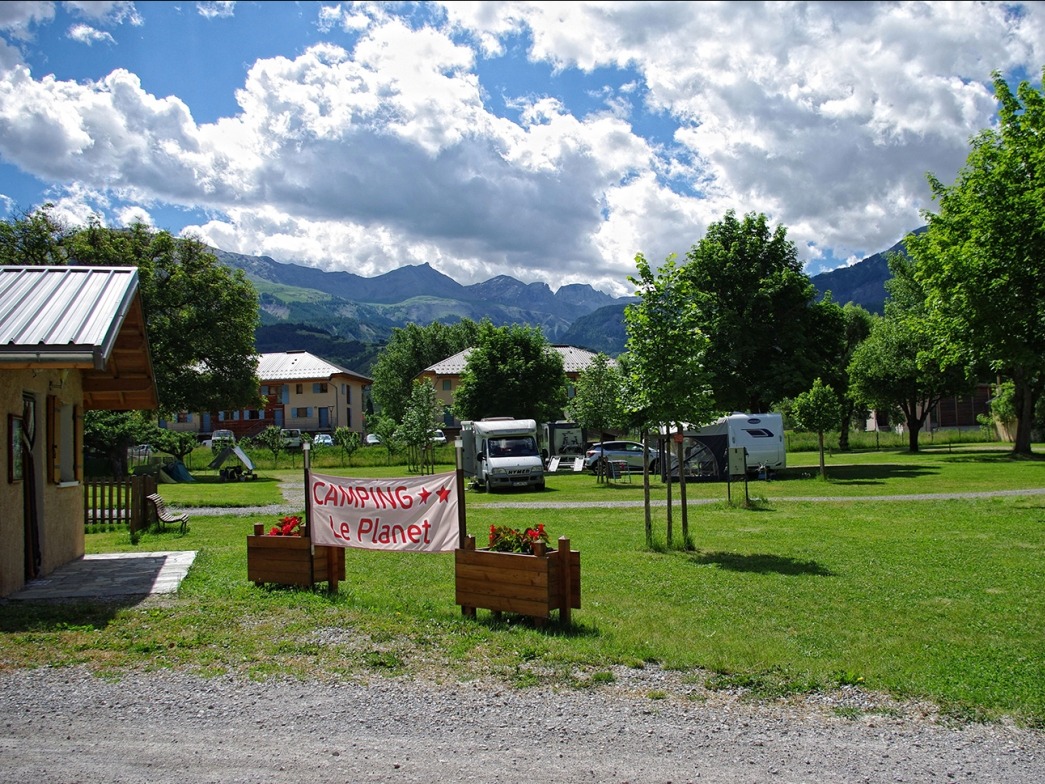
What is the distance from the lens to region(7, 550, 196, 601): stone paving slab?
946 centimetres

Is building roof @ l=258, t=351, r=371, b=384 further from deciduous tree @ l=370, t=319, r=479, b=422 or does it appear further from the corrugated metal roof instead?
the corrugated metal roof

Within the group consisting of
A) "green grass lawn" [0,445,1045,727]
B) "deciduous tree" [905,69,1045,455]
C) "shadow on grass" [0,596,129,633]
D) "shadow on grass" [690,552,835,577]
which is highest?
"deciduous tree" [905,69,1045,455]

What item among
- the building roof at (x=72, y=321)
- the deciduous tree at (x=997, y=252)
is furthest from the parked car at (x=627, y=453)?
the building roof at (x=72, y=321)

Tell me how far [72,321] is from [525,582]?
5.13 m

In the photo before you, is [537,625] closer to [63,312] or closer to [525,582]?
[525,582]

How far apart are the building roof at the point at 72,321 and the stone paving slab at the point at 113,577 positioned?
2.52 m

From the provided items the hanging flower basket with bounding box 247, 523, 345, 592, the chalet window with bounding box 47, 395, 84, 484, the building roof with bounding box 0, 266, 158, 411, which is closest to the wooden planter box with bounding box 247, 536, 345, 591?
the hanging flower basket with bounding box 247, 523, 345, 592

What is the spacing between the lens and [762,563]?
1186cm

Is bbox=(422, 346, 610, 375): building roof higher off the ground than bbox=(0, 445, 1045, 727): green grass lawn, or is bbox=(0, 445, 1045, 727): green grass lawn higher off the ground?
bbox=(422, 346, 610, 375): building roof

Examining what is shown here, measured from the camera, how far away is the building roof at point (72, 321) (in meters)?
7.57

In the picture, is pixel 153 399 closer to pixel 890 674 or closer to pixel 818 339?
pixel 890 674

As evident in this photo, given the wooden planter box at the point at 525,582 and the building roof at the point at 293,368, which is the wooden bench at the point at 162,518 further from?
the building roof at the point at 293,368

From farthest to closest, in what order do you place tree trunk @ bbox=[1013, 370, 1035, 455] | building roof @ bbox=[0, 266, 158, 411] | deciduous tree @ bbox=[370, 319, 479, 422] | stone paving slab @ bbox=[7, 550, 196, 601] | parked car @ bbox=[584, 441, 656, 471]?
1. deciduous tree @ bbox=[370, 319, 479, 422]
2. tree trunk @ bbox=[1013, 370, 1035, 455]
3. parked car @ bbox=[584, 441, 656, 471]
4. stone paving slab @ bbox=[7, 550, 196, 601]
5. building roof @ bbox=[0, 266, 158, 411]

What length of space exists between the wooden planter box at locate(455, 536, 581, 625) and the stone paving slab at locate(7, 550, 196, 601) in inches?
152
